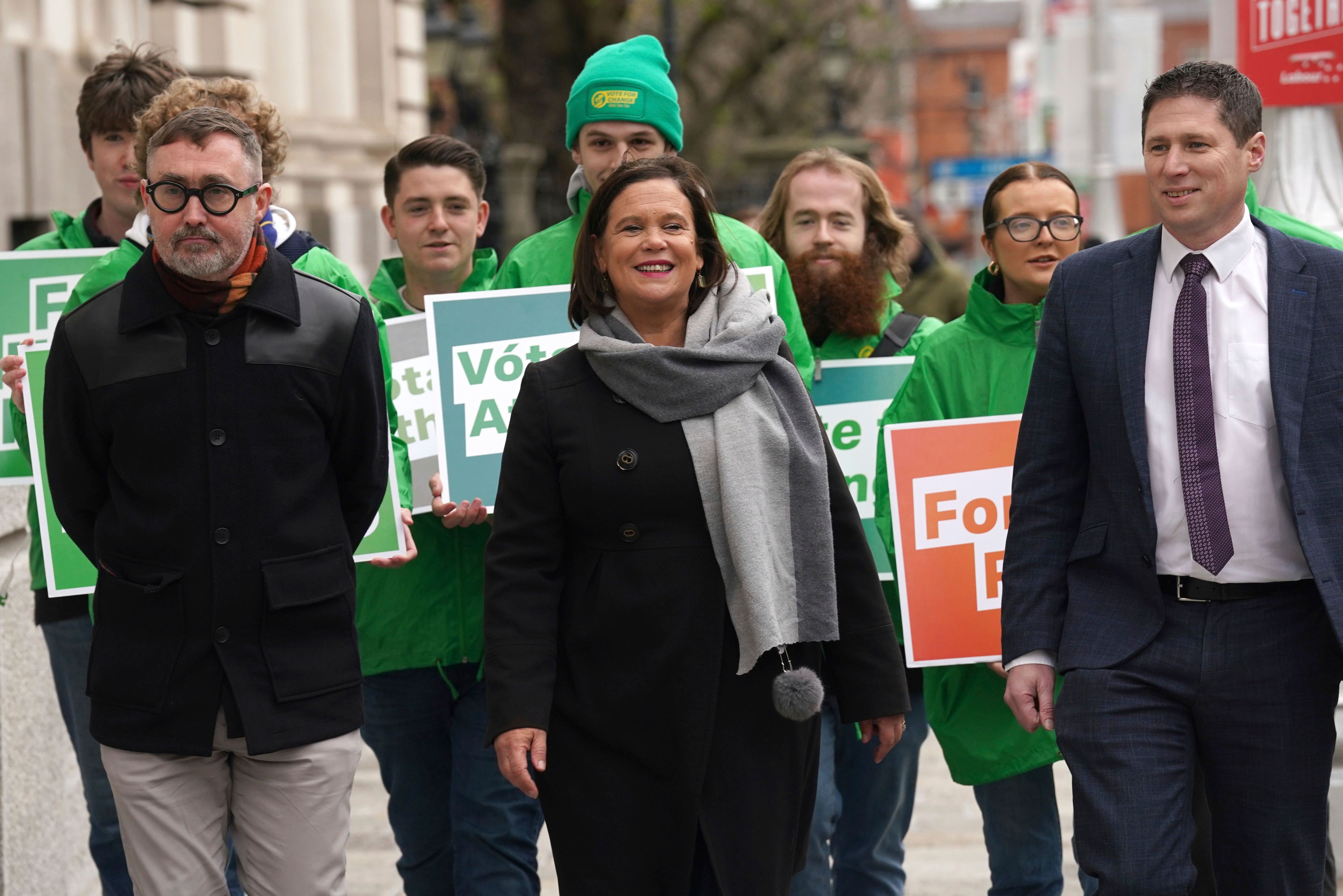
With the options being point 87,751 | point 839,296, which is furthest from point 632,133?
point 87,751

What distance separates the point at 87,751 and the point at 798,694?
215 cm

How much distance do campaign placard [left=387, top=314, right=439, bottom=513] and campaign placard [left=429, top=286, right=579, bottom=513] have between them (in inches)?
4.7

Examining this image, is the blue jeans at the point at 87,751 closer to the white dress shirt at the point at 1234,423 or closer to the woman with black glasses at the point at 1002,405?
the woman with black glasses at the point at 1002,405

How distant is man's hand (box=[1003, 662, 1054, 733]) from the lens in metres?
3.91

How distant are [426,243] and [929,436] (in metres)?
1.51

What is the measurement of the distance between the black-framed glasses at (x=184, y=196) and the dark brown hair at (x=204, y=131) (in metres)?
0.07

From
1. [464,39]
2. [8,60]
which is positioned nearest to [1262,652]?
[8,60]

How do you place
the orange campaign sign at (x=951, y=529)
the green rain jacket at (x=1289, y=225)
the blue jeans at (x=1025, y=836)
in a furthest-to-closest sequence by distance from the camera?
the blue jeans at (x=1025, y=836) < the orange campaign sign at (x=951, y=529) < the green rain jacket at (x=1289, y=225)

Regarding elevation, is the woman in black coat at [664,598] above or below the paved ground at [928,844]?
above

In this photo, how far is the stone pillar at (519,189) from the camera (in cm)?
1903

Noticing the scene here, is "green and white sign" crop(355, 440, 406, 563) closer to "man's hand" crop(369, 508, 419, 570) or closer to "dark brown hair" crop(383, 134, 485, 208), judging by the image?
"man's hand" crop(369, 508, 419, 570)

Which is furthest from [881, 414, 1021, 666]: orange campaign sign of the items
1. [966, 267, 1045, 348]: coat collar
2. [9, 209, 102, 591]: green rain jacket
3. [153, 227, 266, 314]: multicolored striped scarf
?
[9, 209, 102, 591]: green rain jacket

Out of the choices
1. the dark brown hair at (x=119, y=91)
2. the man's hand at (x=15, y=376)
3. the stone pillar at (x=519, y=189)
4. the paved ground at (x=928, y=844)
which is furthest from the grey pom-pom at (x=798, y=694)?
the stone pillar at (x=519, y=189)

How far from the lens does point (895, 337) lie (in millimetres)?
5426
